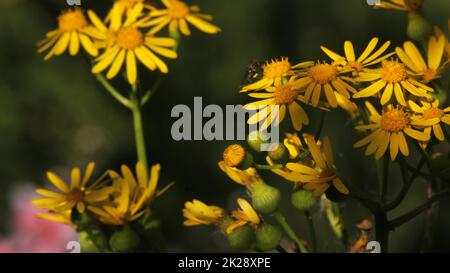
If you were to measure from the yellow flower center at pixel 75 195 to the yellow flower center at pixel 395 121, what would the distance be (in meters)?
0.68

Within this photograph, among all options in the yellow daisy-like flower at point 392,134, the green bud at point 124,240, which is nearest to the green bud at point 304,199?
the yellow daisy-like flower at point 392,134

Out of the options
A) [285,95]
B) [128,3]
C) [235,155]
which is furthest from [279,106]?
[128,3]

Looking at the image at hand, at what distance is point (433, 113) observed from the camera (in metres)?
1.48

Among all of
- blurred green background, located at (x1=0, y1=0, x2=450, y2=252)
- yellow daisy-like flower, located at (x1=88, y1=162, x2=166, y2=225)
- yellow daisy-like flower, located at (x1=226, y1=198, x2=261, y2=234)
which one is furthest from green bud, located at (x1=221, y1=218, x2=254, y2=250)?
blurred green background, located at (x1=0, y1=0, x2=450, y2=252)

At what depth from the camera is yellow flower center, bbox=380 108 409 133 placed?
147 cm

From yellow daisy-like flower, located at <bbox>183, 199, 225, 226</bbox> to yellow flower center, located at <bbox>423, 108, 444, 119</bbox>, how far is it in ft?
1.55

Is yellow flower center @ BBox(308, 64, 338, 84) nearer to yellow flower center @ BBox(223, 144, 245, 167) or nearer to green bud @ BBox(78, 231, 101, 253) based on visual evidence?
yellow flower center @ BBox(223, 144, 245, 167)

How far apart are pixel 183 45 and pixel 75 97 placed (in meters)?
0.58

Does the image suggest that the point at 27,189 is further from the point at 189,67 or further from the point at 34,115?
the point at 189,67

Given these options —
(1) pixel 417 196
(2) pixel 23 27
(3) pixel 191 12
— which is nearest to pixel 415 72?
(3) pixel 191 12

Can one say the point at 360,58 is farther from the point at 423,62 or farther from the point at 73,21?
the point at 73,21

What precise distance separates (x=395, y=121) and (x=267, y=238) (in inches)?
13.9

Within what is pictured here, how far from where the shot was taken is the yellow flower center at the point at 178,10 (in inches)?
77.6

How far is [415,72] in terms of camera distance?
163 cm
